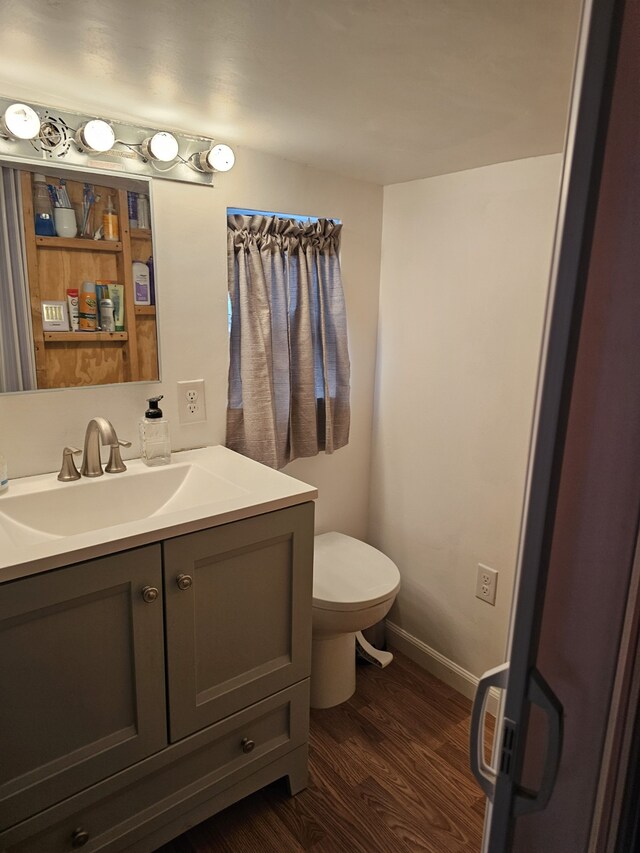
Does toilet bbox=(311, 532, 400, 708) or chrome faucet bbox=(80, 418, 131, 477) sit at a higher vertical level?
chrome faucet bbox=(80, 418, 131, 477)

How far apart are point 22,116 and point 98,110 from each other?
0.71 feet

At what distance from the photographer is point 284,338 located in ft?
6.36

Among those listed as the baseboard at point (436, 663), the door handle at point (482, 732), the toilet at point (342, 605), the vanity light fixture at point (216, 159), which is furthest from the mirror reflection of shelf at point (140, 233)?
the baseboard at point (436, 663)

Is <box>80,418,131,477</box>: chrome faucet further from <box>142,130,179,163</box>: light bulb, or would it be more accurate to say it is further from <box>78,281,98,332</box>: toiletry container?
<box>142,130,179,163</box>: light bulb

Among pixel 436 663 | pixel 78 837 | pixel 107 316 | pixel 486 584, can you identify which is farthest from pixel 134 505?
pixel 436 663

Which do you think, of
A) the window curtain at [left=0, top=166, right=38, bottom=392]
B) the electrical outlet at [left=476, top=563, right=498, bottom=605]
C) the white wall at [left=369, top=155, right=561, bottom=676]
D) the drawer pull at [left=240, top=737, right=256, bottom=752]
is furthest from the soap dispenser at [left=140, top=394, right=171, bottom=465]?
the electrical outlet at [left=476, top=563, right=498, bottom=605]

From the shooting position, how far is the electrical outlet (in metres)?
1.96

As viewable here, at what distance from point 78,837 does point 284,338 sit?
1.48 m

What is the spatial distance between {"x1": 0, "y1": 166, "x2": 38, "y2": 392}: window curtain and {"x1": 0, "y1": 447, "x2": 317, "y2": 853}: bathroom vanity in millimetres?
293

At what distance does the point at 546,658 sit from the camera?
0.49 meters

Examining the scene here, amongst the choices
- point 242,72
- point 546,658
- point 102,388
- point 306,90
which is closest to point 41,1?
point 242,72

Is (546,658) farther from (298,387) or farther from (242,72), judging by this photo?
(298,387)

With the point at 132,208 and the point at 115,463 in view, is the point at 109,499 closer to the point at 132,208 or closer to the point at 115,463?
the point at 115,463

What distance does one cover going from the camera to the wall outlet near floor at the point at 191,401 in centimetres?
178
